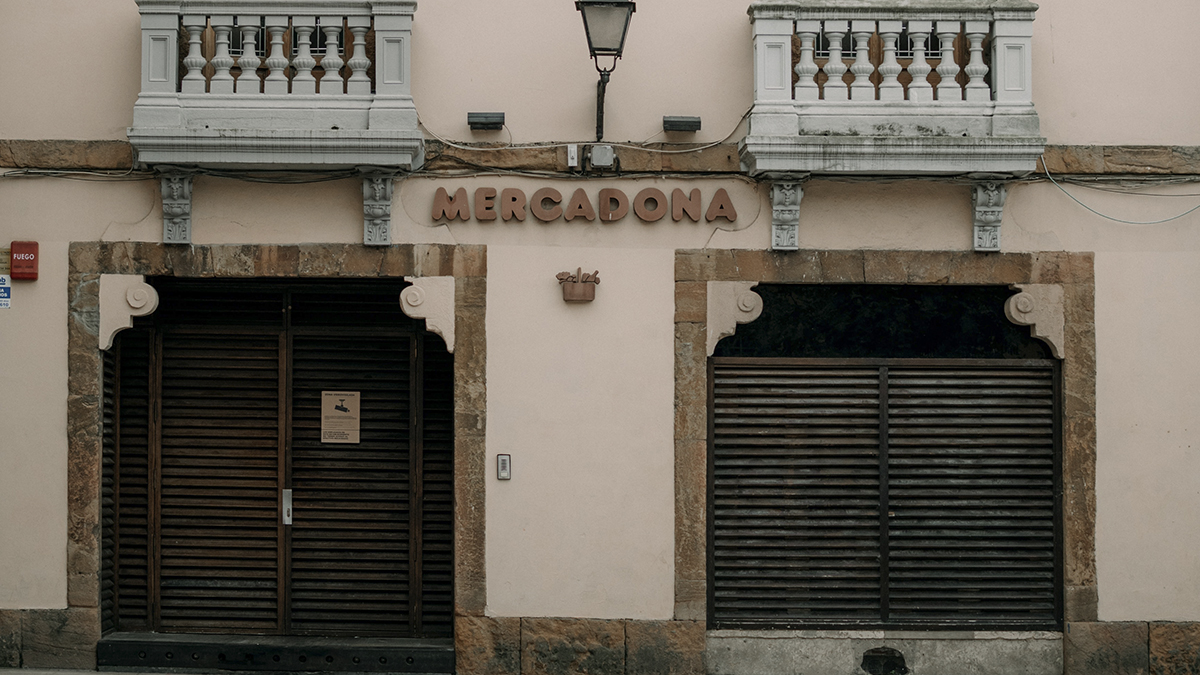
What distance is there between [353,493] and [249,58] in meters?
3.37

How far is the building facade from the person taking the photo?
7617 mm

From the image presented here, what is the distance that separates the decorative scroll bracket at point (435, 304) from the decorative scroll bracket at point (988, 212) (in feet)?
12.7

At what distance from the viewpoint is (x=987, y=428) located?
785 cm

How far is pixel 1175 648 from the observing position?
7.60 meters

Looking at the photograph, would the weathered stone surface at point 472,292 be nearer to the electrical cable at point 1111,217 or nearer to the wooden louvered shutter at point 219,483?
the wooden louvered shutter at point 219,483

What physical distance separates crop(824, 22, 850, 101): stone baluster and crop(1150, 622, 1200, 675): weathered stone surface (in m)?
4.47

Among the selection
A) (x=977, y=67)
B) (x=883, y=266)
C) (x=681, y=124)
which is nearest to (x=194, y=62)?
(x=681, y=124)

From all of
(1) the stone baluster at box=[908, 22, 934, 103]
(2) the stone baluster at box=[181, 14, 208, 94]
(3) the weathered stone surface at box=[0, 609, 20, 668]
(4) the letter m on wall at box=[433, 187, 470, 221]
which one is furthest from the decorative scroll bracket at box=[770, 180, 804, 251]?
(3) the weathered stone surface at box=[0, 609, 20, 668]

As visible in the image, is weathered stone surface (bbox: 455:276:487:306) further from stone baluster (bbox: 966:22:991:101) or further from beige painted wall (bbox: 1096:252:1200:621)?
beige painted wall (bbox: 1096:252:1200:621)

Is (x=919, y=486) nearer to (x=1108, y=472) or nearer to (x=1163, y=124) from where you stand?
(x=1108, y=472)

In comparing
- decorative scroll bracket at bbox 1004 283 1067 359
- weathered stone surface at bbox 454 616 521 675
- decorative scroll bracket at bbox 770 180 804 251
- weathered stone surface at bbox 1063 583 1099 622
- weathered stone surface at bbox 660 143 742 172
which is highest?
weathered stone surface at bbox 660 143 742 172

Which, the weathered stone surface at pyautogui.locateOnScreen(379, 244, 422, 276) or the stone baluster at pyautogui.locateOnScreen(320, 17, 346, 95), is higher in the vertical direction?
the stone baluster at pyautogui.locateOnScreen(320, 17, 346, 95)

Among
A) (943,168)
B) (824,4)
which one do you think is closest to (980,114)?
(943,168)

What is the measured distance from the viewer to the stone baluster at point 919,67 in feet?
24.9
